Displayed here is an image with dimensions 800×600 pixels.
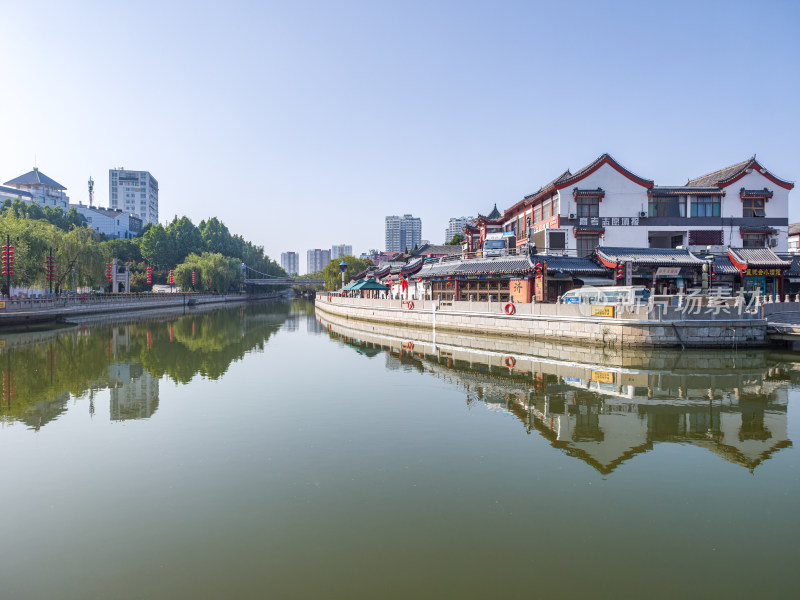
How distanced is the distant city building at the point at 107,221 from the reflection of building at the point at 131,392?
4889 inches

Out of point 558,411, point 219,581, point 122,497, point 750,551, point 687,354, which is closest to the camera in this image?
point 219,581

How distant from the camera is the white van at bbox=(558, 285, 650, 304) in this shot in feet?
88.5

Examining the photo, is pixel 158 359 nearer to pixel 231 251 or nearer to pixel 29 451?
pixel 29 451

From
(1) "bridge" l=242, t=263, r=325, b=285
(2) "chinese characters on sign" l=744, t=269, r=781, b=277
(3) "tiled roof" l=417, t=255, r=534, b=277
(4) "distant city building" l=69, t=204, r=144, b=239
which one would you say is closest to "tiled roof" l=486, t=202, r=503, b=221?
(3) "tiled roof" l=417, t=255, r=534, b=277

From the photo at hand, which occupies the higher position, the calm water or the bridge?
the bridge

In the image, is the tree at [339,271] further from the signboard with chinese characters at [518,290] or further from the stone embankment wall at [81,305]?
the signboard with chinese characters at [518,290]

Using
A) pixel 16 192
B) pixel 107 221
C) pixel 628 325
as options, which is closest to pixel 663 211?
pixel 628 325

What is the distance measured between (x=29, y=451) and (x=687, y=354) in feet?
86.0

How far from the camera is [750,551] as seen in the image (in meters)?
6.82

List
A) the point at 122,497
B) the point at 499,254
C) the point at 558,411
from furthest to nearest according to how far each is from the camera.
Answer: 1. the point at 499,254
2. the point at 558,411
3. the point at 122,497

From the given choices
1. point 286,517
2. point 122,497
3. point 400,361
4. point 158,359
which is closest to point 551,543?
point 286,517

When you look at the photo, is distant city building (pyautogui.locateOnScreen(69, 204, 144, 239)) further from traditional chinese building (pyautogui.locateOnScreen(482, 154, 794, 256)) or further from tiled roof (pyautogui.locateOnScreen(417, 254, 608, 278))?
traditional chinese building (pyautogui.locateOnScreen(482, 154, 794, 256))

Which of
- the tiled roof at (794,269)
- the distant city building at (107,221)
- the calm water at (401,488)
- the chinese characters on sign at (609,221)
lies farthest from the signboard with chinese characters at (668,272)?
the distant city building at (107,221)

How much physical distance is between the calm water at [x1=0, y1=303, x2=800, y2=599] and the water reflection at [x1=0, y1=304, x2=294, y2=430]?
0.24 meters
